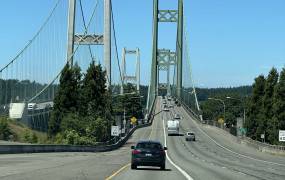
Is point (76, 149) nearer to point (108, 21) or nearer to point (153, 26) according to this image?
point (108, 21)

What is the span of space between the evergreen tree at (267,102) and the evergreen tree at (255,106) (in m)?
5.75

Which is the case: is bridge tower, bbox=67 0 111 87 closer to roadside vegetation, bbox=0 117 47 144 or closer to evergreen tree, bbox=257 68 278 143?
roadside vegetation, bbox=0 117 47 144

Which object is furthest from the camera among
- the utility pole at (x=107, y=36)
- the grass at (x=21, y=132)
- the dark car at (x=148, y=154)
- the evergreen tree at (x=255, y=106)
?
the evergreen tree at (x=255, y=106)

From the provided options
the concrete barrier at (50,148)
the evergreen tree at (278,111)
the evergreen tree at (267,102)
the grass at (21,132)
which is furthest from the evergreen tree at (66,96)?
the evergreen tree at (267,102)

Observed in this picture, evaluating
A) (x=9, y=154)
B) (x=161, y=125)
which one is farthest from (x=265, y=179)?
(x=161, y=125)

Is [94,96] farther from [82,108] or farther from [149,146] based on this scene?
[149,146]

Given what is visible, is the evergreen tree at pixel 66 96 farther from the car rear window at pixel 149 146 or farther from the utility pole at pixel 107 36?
the car rear window at pixel 149 146

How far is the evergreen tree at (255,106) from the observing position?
112 metres

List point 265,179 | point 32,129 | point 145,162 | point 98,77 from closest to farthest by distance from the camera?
point 265,179
point 145,162
point 32,129
point 98,77

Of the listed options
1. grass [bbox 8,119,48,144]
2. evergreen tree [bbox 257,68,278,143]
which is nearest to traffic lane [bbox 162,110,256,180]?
grass [bbox 8,119,48,144]

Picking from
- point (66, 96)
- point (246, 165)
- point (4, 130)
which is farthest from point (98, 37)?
point (246, 165)

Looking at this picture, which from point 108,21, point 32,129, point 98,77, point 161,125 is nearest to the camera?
point 108,21

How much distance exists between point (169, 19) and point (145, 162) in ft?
503

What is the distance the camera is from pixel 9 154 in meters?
46.0
